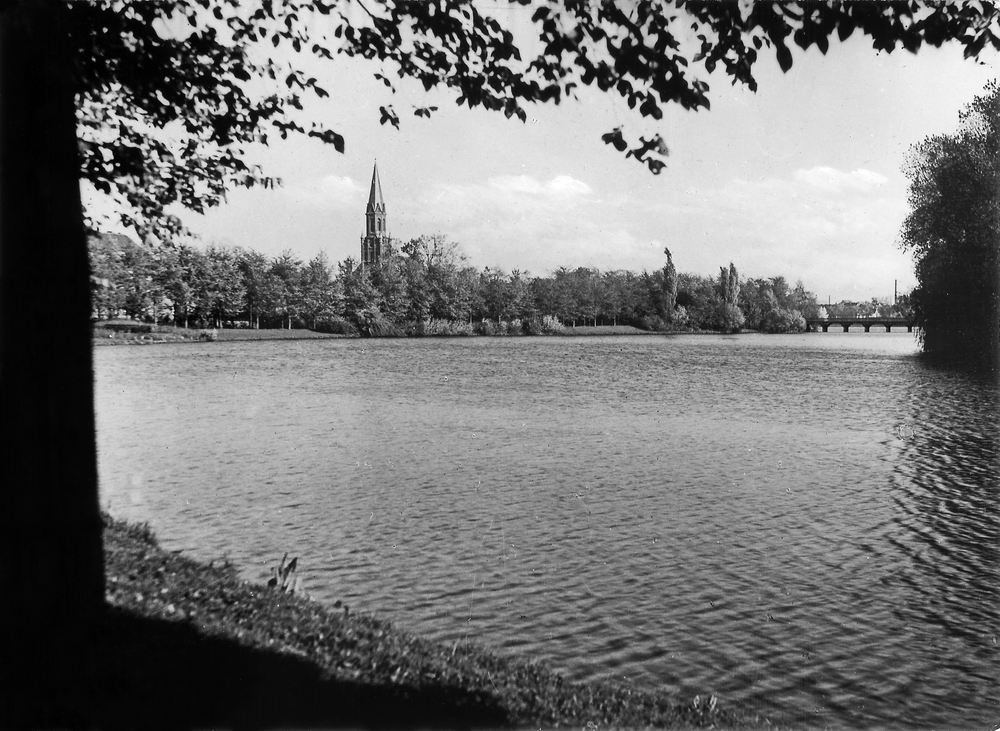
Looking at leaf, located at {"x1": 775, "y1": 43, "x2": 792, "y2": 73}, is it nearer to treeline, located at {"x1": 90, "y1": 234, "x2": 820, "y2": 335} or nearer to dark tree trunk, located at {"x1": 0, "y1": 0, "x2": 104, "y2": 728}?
dark tree trunk, located at {"x1": 0, "y1": 0, "x2": 104, "y2": 728}

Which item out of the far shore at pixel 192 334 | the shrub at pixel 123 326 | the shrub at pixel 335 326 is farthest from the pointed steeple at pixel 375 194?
the shrub at pixel 335 326

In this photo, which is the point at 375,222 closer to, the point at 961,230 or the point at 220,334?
the point at 220,334

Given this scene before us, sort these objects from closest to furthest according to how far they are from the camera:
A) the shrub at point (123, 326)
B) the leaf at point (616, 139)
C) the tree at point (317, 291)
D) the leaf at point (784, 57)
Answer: the leaf at point (784, 57)
the leaf at point (616, 139)
the shrub at point (123, 326)
the tree at point (317, 291)

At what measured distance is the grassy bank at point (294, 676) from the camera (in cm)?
509

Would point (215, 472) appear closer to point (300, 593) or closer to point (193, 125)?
point (300, 593)

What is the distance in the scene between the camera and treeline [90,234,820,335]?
12977 millimetres

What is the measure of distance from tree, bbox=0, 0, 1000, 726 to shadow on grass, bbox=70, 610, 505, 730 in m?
0.26

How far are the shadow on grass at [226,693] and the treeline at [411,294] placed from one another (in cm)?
461

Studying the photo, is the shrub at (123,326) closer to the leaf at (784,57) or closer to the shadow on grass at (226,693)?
the shadow on grass at (226,693)

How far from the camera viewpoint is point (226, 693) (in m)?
5.21

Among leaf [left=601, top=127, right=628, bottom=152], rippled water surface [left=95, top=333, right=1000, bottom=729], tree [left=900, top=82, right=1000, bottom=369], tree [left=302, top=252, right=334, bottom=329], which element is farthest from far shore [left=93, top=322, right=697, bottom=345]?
tree [left=900, top=82, right=1000, bottom=369]

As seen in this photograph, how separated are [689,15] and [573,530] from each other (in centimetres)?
868

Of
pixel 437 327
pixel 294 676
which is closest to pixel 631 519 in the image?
pixel 294 676

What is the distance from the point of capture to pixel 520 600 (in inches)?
406
